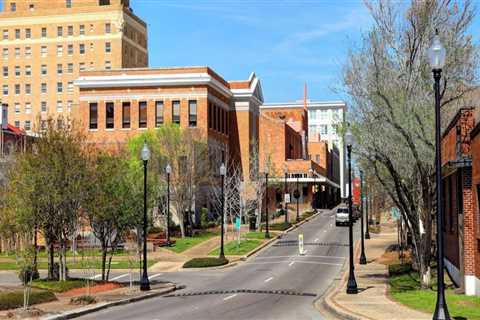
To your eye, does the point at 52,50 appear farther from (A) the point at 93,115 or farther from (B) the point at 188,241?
(B) the point at 188,241

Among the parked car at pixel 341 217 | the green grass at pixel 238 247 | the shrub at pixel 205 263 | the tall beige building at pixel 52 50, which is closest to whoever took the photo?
the shrub at pixel 205 263

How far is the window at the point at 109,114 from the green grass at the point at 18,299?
51.9 m

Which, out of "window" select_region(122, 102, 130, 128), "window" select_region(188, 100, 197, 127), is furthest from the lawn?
"window" select_region(122, 102, 130, 128)

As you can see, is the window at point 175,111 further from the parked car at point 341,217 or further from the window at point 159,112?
the parked car at point 341,217

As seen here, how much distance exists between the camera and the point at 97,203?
31203mm

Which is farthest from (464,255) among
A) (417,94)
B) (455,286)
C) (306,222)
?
(306,222)

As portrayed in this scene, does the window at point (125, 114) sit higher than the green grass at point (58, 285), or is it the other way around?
the window at point (125, 114)

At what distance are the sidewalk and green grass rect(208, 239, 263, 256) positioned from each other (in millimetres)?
10842

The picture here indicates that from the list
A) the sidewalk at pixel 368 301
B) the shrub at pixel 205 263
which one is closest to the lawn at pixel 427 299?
the sidewalk at pixel 368 301

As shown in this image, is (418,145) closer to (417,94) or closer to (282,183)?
(417,94)

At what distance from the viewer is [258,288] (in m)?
30.4

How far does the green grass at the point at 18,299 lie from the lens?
2317 centimetres

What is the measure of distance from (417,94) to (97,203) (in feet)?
46.2

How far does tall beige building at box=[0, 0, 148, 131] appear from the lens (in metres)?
119
